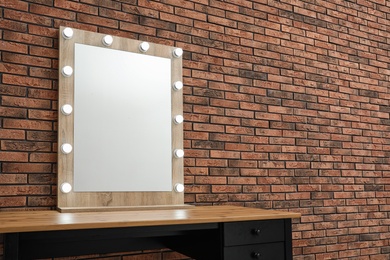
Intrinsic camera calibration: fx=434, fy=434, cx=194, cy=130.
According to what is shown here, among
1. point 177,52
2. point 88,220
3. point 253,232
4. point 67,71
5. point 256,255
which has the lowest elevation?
point 256,255

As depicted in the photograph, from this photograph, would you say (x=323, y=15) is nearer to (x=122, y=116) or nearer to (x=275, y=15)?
(x=275, y=15)

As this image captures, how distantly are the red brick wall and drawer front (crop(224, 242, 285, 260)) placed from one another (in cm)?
67

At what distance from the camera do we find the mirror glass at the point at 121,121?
8.05 ft

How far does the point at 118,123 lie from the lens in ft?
8.38

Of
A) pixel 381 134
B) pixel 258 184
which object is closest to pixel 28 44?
pixel 258 184

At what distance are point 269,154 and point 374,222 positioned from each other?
1.26 meters

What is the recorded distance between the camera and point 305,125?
3365 millimetres

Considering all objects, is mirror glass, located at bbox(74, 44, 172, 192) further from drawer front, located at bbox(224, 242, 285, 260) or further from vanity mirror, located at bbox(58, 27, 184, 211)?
drawer front, located at bbox(224, 242, 285, 260)

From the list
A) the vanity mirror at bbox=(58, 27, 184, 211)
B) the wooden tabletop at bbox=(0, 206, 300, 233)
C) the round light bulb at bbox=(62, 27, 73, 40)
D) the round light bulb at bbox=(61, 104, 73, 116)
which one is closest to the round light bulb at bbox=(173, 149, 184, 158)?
the vanity mirror at bbox=(58, 27, 184, 211)

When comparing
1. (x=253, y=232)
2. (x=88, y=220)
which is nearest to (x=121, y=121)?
(x=88, y=220)

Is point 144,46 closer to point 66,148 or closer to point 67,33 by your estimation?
point 67,33

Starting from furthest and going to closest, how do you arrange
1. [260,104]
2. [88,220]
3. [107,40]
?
1. [260,104]
2. [107,40]
3. [88,220]

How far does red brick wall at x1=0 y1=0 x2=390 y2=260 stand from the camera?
235cm

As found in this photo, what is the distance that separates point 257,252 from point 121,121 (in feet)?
3.51
